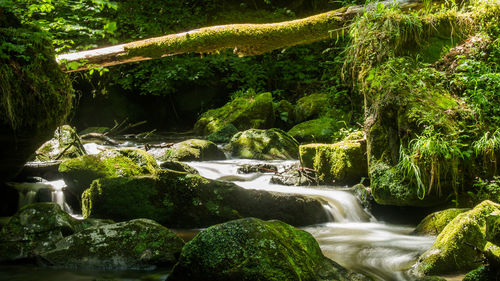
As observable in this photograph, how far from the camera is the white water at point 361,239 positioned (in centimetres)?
369

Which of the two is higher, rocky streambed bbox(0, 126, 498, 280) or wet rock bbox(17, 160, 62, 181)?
wet rock bbox(17, 160, 62, 181)

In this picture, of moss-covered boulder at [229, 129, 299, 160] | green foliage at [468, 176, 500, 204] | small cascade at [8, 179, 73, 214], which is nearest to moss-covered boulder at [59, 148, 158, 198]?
small cascade at [8, 179, 73, 214]

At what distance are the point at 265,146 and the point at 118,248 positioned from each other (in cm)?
551

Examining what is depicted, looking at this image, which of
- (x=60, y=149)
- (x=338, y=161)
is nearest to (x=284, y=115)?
(x=338, y=161)

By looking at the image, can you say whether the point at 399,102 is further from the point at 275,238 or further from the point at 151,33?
the point at 151,33

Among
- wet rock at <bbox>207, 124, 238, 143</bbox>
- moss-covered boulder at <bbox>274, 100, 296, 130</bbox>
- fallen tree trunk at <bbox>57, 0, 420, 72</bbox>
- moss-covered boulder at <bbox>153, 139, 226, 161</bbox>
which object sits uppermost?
fallen tree trunk at <bbox>57, 0, 420, 72</bbox>

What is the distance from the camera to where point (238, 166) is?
760 centimetres

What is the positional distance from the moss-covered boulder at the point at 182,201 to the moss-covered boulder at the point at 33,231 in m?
0.70

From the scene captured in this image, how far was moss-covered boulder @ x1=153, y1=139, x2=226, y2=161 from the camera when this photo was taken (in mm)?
8031

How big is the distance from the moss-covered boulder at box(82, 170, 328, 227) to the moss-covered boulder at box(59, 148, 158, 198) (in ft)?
1.34

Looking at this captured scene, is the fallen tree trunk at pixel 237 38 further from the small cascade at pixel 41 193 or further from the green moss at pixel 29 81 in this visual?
the small cascade at pixel 41 193

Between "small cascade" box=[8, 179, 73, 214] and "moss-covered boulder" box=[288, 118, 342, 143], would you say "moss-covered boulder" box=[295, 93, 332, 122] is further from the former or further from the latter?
"small cascade" box=[8, 179, 73, 214]

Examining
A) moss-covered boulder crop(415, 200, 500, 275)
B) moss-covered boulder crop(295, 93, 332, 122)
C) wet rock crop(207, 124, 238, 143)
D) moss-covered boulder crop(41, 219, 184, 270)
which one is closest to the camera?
moss-covered boulder crop(415, 200, 500, 275)

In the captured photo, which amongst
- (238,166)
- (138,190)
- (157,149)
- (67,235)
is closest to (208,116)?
(157,149)
